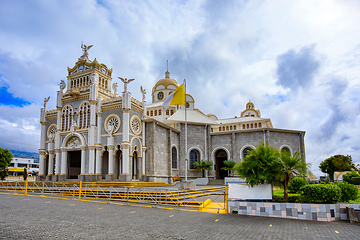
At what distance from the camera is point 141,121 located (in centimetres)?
3077

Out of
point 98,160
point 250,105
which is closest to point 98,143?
point 98,160

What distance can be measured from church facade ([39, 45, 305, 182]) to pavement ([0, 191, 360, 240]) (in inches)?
601

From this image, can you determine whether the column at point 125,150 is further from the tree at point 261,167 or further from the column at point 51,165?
the tree at point 261,167

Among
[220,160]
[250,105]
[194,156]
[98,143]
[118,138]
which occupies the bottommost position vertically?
[220,160]

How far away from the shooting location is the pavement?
764 centimetres

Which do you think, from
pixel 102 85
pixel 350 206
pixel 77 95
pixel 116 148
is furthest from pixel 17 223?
pixel 102 85

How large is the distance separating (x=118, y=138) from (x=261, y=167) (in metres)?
19.8

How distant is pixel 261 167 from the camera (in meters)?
11.7

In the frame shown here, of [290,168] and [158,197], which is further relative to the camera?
[158,197]

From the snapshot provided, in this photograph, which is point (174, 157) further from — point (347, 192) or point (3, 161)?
point (3, 161)

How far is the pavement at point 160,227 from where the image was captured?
764 centimetres

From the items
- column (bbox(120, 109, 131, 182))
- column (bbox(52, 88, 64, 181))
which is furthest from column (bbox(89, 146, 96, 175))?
column (bbox(52, 88, 64, 181))

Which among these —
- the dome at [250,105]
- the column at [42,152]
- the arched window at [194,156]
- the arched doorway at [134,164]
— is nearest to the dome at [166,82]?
the arched window at [194,156]

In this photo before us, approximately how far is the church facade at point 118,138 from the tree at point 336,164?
26.5 meters
